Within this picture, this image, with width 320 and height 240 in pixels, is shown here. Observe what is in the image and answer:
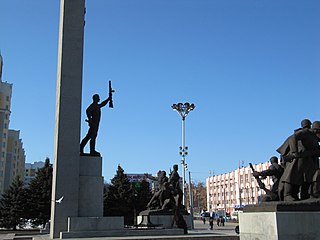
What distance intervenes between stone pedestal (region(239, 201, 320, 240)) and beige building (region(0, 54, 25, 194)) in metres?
77.0

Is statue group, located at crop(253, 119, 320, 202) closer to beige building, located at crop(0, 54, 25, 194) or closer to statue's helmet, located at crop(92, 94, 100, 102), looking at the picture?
statue's helmet, located at crop(92, 94, 100, 102)

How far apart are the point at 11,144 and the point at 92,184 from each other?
78.8 m

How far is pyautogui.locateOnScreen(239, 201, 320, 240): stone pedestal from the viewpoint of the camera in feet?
27.0

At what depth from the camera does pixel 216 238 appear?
45.5 feet

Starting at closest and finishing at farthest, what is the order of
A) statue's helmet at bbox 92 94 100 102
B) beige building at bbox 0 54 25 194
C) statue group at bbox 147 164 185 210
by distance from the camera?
statue's helmet at bbox 92 94 100 102 → statue group at bbox 147 164 185 210 → beige building at bbox 0 54 25 194

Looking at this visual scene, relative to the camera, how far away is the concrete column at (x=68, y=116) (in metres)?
15.5

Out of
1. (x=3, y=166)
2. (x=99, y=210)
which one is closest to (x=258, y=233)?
(x=99, y=210)

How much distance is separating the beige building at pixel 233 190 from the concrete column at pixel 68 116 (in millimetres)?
61198

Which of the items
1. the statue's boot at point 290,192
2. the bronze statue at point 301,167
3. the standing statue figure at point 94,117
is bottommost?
the statue's boot at point 290,192

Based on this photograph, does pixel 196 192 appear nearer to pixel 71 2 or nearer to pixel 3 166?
pixel 3 166

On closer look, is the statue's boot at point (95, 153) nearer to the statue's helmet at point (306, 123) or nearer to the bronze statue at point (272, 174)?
the bronze statue at point (272, 174)

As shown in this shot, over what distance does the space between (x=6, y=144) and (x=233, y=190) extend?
167 ft

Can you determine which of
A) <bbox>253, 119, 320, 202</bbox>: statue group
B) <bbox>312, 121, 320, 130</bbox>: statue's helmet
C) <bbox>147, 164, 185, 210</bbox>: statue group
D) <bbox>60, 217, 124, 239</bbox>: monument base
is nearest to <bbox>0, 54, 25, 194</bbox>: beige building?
<bbox>147, 164, 185, 210</bbox>: statue group

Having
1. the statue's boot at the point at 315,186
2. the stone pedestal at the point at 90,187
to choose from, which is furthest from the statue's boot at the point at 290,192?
the stone pedestal at the point at 90,187
